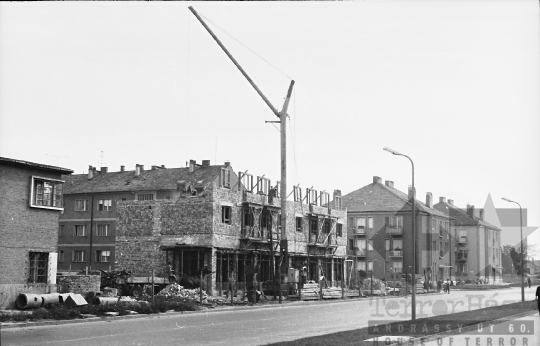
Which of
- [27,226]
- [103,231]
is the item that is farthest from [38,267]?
[103,231]

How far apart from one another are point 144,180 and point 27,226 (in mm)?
51425

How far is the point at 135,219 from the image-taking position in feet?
178

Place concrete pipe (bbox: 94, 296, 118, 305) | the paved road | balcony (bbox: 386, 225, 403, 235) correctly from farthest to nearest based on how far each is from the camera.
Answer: balcony (bbox: 386, 225, 403, 235) → concrete pipe (bbox: 94, 296, 118, 305) → the paved road

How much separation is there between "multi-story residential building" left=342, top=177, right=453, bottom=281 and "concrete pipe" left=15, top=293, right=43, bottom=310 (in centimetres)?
5696

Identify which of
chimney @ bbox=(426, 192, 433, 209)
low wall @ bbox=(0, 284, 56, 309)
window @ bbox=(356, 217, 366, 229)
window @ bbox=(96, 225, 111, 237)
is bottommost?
low wall @ bbox=(0, 284, 56, 309)

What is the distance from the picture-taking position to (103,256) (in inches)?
3189

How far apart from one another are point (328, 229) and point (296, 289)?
1650 cm

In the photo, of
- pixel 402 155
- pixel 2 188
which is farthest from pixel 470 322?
pixel 2 188

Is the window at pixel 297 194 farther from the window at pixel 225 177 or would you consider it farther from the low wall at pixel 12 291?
the low wall at pixel 12 291

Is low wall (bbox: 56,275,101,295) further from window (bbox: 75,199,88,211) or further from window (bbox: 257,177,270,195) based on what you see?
window (bbox: 75,199,88,211)

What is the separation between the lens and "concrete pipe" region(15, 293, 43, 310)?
104 feet

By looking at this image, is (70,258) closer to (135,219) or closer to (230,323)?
(135,219)

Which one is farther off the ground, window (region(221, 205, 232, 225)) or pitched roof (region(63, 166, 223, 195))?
pitched roof (region(63, 166, 223, 195))

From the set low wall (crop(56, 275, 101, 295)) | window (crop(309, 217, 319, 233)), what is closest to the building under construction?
window (crop(309, 217, 319, 233))
